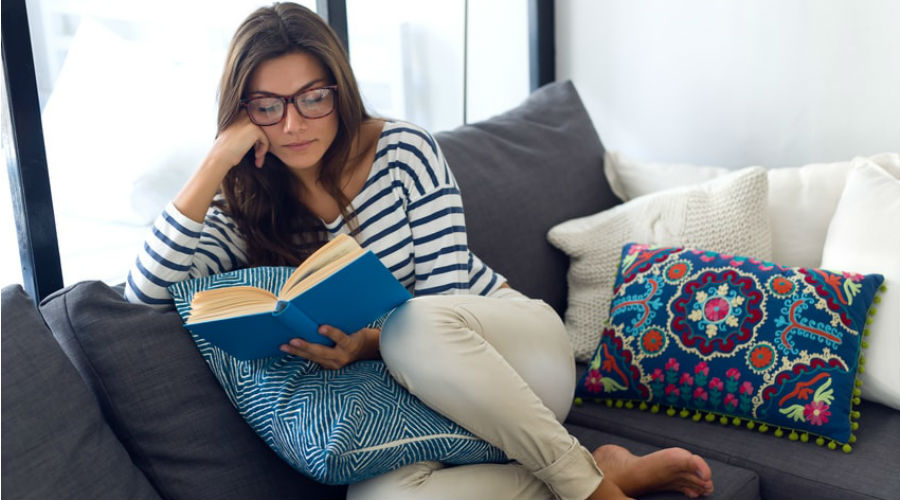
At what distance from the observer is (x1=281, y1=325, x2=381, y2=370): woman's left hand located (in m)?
1.40

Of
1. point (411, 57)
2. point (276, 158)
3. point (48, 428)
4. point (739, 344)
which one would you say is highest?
point (411, 57)

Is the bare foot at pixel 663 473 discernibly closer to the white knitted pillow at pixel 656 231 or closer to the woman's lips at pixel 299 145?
the white knitted pillow at pixel 656 231

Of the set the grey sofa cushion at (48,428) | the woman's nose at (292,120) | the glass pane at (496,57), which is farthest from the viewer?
the glass pane at (496,57)

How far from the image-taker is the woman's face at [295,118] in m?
1.61

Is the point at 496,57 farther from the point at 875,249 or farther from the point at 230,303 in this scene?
the point at 230,303

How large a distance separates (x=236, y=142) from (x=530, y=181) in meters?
0.78

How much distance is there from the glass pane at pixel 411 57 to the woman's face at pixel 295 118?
583 millimetres

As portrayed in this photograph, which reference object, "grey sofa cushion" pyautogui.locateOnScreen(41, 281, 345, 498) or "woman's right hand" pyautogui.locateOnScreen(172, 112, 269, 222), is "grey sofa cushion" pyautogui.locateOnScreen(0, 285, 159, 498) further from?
"woman's right hand" pyautogui.locateOnScreen(172, 112, 269, 222)

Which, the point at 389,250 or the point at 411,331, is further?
the point at 389,250

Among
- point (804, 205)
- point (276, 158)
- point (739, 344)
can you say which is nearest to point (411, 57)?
point (276, 158)

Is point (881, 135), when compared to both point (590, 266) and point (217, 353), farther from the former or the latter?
point (217, 353)

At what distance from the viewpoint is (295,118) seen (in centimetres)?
163

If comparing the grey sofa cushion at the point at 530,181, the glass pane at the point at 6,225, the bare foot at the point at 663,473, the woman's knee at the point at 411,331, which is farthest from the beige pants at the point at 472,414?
the glass pane at the point at 6,225

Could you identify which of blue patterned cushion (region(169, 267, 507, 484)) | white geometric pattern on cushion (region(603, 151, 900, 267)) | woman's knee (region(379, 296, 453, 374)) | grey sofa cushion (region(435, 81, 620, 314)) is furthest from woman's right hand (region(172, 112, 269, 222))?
white geometric pattern on cushion (region(603, 151, 900, 267))
